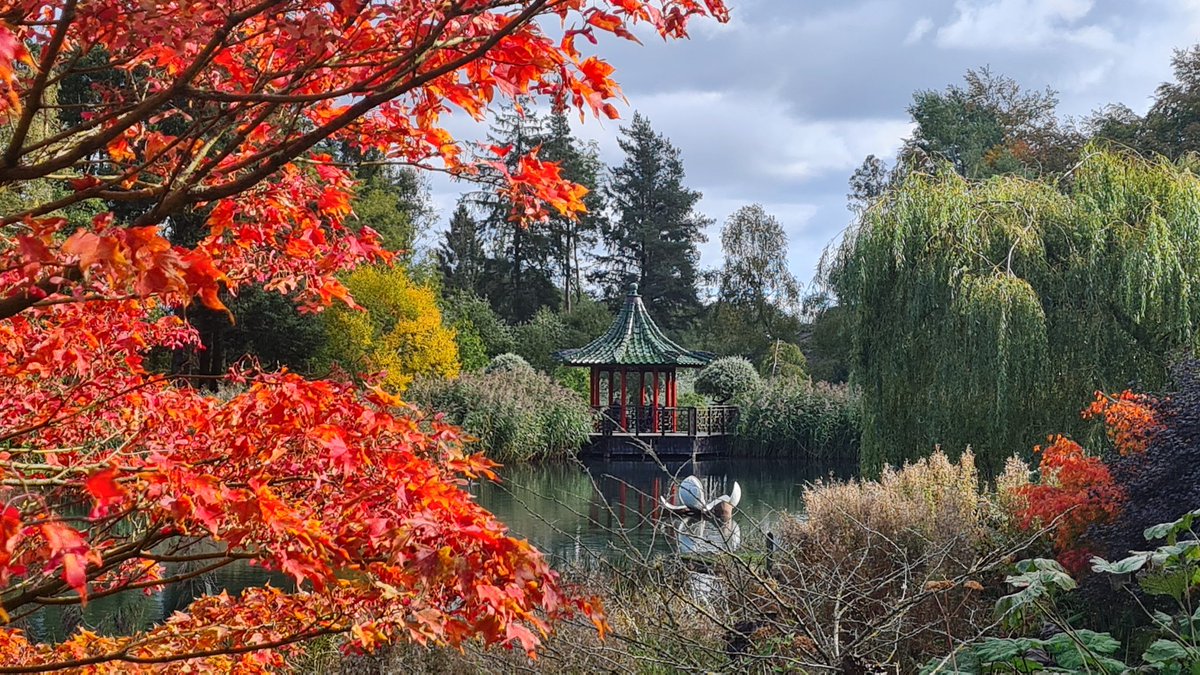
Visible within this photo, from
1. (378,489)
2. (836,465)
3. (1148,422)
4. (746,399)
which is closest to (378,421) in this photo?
(378,489)

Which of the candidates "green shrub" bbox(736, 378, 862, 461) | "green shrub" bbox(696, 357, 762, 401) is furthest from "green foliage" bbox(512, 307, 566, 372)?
"green shrub" bbox(736, 378, 862, 461)

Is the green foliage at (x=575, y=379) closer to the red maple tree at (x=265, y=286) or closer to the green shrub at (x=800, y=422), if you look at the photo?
the green shrub at (x=800, y=422)

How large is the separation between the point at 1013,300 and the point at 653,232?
81.2 ft

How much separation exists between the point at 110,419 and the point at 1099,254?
28.7 ft

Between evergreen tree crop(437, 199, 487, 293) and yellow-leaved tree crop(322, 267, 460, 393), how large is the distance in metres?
11.3

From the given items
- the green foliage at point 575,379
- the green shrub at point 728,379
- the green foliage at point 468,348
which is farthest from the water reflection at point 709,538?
the green foliage at point 468,348

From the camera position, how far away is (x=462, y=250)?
111 feet

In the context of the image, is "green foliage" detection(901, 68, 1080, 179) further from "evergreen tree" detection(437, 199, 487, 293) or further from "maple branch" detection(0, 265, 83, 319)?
"maple branch" detection(0, 265, 83, 319)

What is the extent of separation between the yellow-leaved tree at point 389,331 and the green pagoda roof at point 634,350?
2711 mm

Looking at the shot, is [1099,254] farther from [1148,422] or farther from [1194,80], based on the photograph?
[1194,80]

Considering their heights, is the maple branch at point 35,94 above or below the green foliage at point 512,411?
above

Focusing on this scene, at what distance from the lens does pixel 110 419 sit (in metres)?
2.92

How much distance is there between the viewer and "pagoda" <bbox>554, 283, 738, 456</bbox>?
2073 cm

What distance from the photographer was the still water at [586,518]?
5.22 metres
